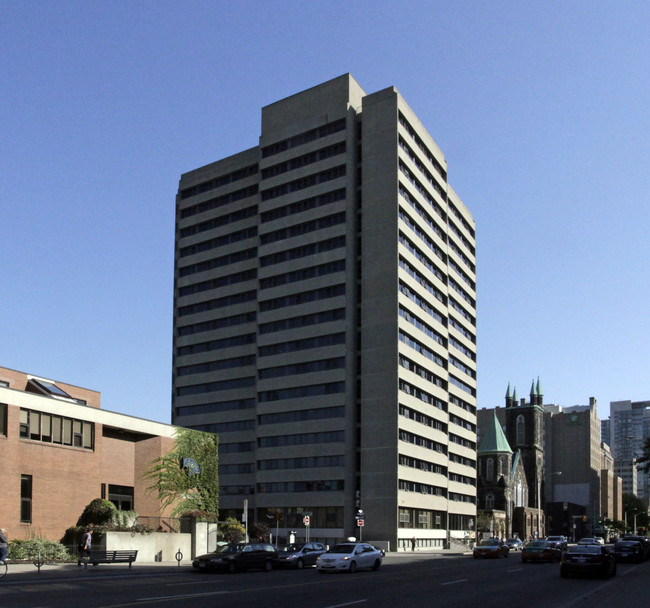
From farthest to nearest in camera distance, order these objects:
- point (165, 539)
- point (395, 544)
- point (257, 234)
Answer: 1. point (257, 234)
2. point (395, 544)
3. point (165, 539)

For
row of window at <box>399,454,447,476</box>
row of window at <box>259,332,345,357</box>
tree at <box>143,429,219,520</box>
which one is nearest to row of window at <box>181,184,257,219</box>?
row of window at <box>259,332,345,357</box>

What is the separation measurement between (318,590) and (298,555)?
52.6 ft

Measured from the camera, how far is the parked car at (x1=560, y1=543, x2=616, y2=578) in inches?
1220

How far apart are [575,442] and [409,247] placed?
125006 mm

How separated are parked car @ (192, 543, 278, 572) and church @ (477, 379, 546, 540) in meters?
89.7

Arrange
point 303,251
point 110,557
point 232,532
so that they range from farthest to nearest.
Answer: point 303,251 → point 232,532 → point 110,557

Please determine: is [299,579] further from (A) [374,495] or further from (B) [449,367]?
(B) [449,367]

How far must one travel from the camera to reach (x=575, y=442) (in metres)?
194

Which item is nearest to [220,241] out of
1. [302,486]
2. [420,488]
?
[302,486]

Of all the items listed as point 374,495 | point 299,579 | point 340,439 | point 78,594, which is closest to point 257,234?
point 340,439

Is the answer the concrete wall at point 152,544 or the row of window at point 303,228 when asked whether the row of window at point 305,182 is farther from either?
the concrete wall at point 152,544

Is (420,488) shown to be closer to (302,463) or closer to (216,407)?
(302,463)

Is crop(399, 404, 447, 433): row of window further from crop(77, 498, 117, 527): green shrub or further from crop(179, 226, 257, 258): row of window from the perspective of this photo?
crop(77, 498, 117, 527): green shrub

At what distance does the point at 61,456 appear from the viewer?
45875mm
